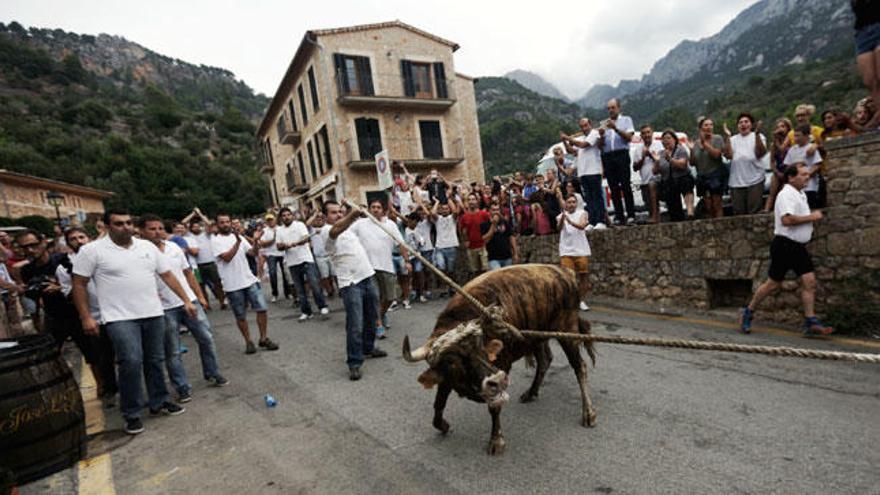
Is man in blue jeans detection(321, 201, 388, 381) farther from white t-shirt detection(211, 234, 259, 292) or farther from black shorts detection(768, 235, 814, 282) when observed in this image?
black shorts detection(768, 235, 814, 282)

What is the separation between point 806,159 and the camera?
5.09m

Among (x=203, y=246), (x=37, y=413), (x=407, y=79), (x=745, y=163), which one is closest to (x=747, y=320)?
(x=745, y=163)

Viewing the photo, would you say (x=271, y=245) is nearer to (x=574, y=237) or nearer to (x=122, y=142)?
(x=574, y=237)

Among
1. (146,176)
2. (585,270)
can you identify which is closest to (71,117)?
(146,176)

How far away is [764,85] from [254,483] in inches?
2484

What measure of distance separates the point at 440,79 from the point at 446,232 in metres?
17.7

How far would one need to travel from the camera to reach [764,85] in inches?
1865

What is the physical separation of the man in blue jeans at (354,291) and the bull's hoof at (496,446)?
208 centimetres

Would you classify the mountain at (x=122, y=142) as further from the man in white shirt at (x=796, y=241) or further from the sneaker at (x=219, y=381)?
the man in white shirt at (x=796, y=241)

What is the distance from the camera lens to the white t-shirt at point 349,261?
4.94m

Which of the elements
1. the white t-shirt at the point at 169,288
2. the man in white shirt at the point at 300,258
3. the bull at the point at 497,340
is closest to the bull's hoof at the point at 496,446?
the bull at the point at 497,340

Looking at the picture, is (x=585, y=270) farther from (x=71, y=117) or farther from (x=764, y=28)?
(x=764, y=28)

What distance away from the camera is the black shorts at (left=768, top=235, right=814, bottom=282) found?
14.6ft

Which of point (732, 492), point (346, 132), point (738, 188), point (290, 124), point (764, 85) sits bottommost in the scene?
point (732, 492)
